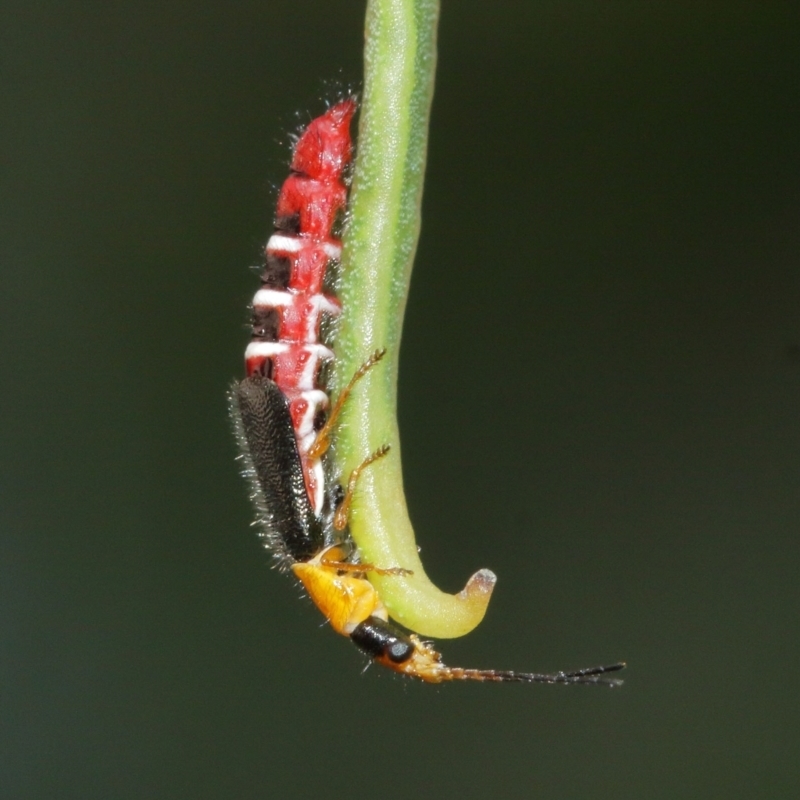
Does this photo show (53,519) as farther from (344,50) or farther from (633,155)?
(633,155)

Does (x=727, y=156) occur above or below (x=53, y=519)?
above

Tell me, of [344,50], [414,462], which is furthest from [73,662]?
[344,50]

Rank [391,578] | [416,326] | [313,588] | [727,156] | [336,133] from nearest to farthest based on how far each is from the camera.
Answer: [391,578]
[336,133]
[313,588]
[727,156]
[416,326]

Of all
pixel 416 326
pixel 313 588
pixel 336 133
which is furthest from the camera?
pixel 416 326

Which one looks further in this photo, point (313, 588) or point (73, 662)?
point (73, 662)

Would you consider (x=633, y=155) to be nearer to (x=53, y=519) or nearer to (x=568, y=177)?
(x=568, y=177)

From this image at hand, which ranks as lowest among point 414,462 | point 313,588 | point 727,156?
point 313,588

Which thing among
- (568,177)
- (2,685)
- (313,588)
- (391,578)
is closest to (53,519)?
(2,685)
